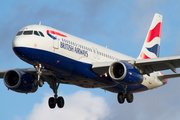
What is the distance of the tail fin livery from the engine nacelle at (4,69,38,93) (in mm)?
14532

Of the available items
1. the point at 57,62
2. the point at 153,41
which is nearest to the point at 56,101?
the point at 57,62

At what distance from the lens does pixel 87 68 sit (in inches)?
1330

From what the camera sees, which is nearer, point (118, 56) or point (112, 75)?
point (112, 75)

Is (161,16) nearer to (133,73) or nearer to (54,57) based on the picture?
(133,73)

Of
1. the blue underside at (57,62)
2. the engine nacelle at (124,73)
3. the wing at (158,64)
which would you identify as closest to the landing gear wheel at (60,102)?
the blue underside at (57,62)

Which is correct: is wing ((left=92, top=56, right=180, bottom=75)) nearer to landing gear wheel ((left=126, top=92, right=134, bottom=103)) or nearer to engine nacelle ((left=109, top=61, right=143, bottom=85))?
engine nacelle ((left=109, top=61, right=143, bottom=85))

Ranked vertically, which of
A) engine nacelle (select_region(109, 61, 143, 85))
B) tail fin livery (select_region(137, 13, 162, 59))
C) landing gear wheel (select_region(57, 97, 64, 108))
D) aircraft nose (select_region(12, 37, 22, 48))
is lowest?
landing gear wheel (select_region(57, 97, 64, 108))

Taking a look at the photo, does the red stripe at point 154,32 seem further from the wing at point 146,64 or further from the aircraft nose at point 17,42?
the aircraft nose at point 17,42

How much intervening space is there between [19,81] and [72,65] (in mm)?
7443

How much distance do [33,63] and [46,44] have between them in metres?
1.91

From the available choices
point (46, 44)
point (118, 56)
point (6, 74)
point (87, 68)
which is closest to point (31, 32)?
point (46, 44)

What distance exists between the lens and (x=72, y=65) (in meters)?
32.9

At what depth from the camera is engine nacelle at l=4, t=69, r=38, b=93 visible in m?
37.8

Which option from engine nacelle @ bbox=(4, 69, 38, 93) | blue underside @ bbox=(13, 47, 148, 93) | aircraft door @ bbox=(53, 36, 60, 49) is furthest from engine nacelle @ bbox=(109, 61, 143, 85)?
engine nacelle @ bbox=(4, 69, 38, 93)
